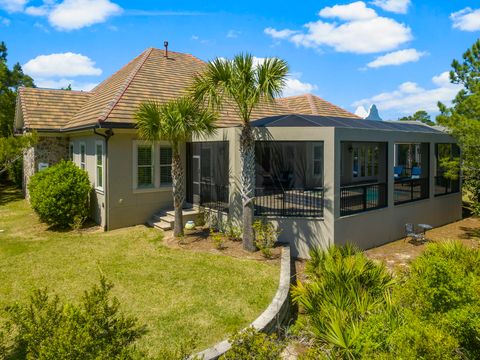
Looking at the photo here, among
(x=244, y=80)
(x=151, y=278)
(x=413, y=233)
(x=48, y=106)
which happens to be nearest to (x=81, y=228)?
(x=151, y=278)

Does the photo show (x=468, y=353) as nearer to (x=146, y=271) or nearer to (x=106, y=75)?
(x=146, y=271)

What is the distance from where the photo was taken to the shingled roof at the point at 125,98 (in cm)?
1459

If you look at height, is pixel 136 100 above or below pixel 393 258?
above

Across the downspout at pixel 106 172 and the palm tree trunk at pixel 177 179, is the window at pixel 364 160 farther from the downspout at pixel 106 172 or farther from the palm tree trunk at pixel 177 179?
the downspout at pixel 106 172

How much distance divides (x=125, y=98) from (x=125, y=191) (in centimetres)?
424

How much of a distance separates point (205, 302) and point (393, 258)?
7529 mm

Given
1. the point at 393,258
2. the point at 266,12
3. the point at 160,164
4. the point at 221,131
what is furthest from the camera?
the point at 266,12

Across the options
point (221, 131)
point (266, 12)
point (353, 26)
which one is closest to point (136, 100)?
point (221, 131)

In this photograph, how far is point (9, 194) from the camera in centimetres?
2459

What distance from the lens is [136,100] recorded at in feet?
49.7

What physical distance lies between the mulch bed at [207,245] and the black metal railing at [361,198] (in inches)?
124

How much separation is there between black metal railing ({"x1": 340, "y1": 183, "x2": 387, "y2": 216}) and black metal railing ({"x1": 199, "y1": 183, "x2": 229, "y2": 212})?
458cm

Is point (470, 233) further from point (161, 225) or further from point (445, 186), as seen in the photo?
point (161, 225)

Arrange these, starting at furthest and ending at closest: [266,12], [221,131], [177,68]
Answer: [177,68] < [266,12] < [221,131]
